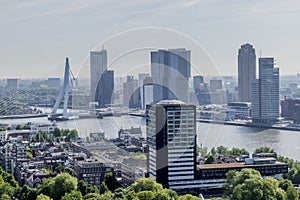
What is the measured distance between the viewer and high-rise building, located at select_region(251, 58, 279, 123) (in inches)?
600

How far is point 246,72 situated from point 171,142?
13.1 metres

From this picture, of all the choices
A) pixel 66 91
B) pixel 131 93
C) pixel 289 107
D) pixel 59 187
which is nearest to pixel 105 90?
pixel 131 93

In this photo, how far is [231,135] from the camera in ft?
37.8

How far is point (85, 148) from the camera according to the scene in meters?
7.92

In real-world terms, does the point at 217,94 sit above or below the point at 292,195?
above

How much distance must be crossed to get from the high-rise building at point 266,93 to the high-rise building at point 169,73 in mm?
9824

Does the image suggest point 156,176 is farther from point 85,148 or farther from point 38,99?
point 38,99

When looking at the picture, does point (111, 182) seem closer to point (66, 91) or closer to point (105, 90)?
point (105, 90)

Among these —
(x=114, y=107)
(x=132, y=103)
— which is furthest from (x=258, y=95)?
(x=132, y=103)

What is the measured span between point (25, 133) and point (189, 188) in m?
6.48

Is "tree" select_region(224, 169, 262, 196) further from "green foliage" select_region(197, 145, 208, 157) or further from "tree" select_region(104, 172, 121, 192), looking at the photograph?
"green foliage" select_region(197, 145, 208, 157)

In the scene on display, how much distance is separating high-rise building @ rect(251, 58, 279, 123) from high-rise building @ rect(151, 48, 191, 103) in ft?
32.2

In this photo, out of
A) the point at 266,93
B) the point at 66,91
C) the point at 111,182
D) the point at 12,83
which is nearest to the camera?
the point at 111,182

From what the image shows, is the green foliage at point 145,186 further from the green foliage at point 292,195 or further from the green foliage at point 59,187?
the green foliage at point 292,195
